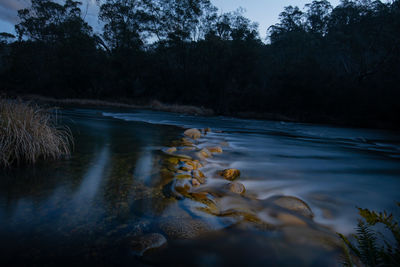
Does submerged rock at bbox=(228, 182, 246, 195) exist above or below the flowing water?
above

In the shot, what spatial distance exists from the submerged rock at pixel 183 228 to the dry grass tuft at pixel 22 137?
8.74ft

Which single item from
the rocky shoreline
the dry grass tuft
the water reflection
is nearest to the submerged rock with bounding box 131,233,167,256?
the rocky shoreline

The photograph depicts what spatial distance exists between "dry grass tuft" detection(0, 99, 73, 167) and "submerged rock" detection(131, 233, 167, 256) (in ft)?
8.74

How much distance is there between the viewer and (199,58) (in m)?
34.5

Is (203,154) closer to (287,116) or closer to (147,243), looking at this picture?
(147,243)

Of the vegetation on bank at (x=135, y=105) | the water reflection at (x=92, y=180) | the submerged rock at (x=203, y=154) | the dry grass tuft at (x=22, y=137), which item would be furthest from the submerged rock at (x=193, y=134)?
the vegetation on bank at (x=135, y=105)

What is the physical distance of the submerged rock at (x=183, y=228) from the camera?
1.78 metres

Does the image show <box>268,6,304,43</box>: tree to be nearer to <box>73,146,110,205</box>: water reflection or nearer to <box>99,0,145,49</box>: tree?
<box>99,0,145,49</box>: tree

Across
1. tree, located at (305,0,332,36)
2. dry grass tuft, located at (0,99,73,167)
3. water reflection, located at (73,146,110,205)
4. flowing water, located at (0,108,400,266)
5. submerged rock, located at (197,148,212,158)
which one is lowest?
water reflection, located at (73,146,110,205)

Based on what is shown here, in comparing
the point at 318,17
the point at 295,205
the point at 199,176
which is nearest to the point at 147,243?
the point at 295,205

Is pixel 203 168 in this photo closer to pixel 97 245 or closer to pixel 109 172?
pixel 109 172

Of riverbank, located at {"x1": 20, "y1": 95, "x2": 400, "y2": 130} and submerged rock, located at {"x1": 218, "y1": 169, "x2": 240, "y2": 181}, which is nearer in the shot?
submerged rock, located at {"x1": 218, "y1": 169, "x2": 240, "y2": 181}

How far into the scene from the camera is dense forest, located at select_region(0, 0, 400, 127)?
23500 millimetres

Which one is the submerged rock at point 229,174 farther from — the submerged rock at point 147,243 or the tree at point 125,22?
the tree at point 125,22
